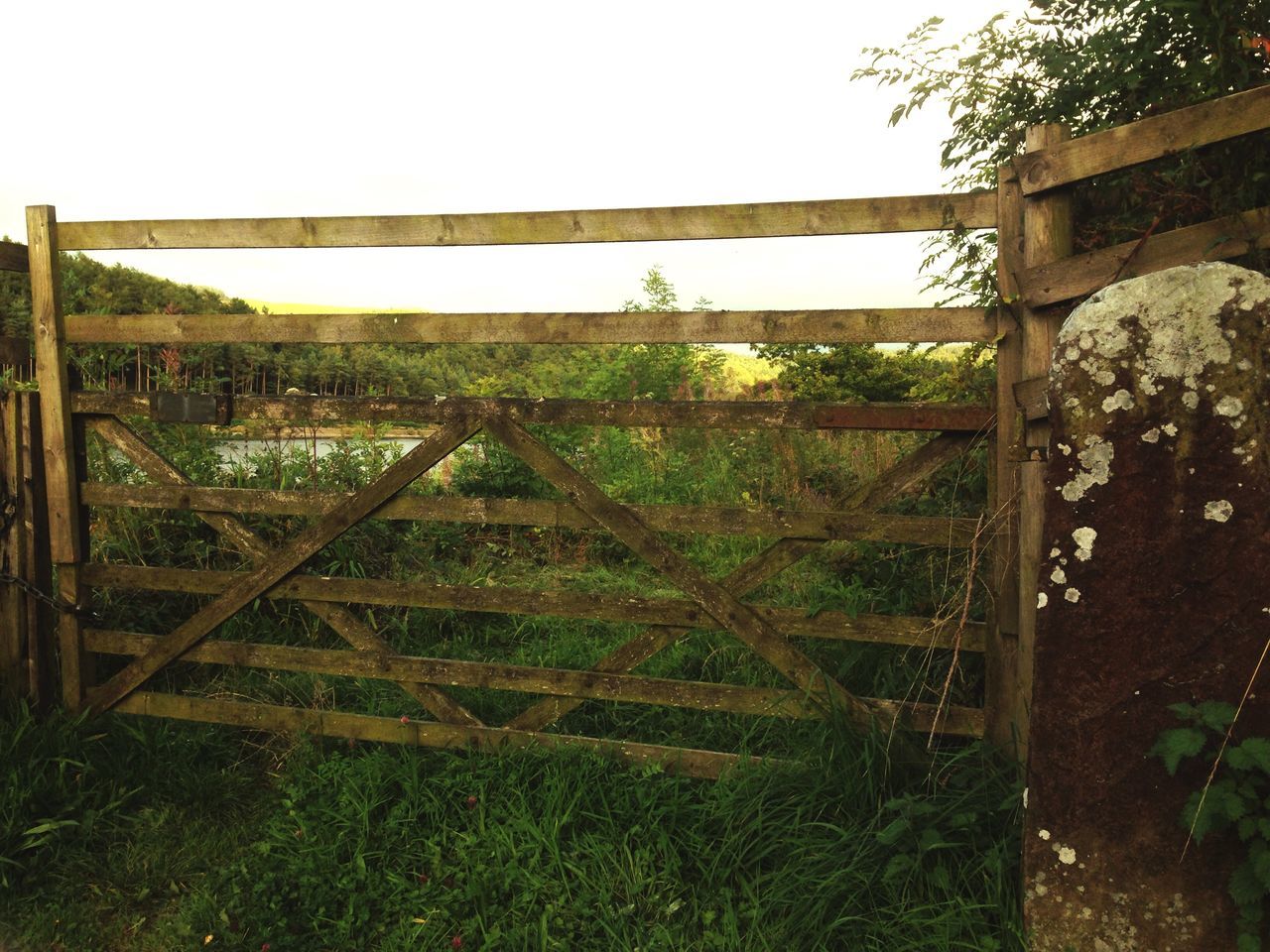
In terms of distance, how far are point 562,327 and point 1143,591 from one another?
2.25 meters

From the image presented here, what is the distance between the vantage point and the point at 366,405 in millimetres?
3877

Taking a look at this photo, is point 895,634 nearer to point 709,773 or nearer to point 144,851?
point 709,773

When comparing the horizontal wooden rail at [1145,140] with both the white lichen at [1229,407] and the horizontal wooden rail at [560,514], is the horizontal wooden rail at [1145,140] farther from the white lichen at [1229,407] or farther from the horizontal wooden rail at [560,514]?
the horizontal wooden rail at [560,514]

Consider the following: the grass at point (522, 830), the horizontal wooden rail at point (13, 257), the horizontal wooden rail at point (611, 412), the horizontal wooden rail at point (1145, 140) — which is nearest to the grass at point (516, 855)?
the grass at point (522, 830)

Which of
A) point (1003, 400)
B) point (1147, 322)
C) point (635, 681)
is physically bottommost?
point (635, 681)

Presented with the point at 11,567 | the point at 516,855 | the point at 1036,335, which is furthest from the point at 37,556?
the point at 1036,335

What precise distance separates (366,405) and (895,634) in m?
2.37

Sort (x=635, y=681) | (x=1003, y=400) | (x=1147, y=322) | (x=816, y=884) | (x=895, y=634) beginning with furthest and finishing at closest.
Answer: (x=635, y=681) → (x=895, y=634) → (x=1003, y=400) → (x=816, y=884) → (x=1147, y=322)

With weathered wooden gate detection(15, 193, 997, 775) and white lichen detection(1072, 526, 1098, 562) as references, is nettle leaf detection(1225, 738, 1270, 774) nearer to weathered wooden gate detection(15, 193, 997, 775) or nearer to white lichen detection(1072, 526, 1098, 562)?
white lichen detection(1072, 526, 1098, 562)

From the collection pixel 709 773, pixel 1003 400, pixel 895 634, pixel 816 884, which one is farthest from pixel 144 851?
pixel 1003 400

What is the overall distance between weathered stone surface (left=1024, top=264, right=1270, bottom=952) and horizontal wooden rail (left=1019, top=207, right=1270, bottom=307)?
0.39 meters

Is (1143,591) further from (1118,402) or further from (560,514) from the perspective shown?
(560,514)

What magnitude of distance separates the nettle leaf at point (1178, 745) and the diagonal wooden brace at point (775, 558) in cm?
125

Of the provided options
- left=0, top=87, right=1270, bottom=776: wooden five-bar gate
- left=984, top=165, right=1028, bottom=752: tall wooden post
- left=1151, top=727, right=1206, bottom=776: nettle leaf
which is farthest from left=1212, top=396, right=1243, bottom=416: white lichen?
left=1151, top=727, right=1206, bottom=776: nettle leaf
